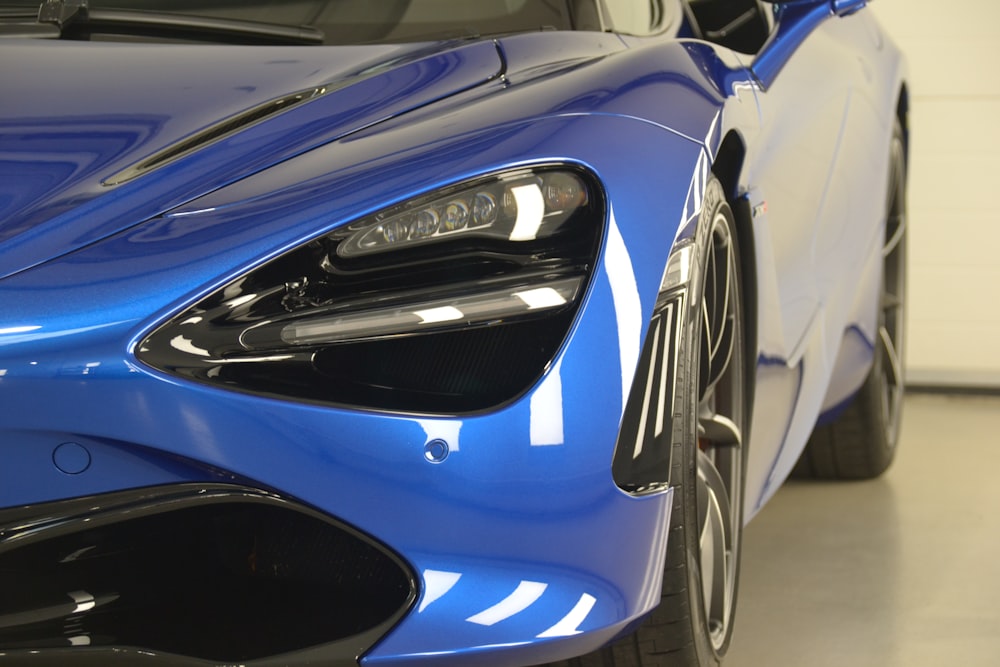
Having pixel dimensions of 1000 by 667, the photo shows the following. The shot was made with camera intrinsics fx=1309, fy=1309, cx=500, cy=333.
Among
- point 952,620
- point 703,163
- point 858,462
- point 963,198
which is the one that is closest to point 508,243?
point 703,163

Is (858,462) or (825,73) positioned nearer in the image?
(825,73)

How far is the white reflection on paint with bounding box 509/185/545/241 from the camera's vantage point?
1208 mm

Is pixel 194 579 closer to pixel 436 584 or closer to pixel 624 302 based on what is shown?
pixel 436 584

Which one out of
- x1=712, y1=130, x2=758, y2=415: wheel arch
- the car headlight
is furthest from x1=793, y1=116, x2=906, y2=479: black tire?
the car headlight

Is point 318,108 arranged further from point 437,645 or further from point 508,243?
point 437,645

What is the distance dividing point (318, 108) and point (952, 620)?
4.71 ft

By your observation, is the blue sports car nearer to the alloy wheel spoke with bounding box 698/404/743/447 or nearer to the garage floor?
the alloy wheel spoke with bounding box 698/404/743/447

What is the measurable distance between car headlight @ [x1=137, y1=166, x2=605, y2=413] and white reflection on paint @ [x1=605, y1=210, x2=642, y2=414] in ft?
0.07

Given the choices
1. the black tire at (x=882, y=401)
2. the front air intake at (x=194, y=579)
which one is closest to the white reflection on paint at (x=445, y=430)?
the front air intake at (x=194, y=579)

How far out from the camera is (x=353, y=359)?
116 cm

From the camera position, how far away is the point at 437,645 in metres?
1.18

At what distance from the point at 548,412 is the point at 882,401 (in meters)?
2.10

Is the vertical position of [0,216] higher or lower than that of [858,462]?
higher

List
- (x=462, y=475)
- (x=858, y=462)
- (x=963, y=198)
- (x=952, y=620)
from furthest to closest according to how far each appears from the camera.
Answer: (x=963, y=198) → (x=858, y=462) → (x=952, y=620) → (x=462, y=475)
